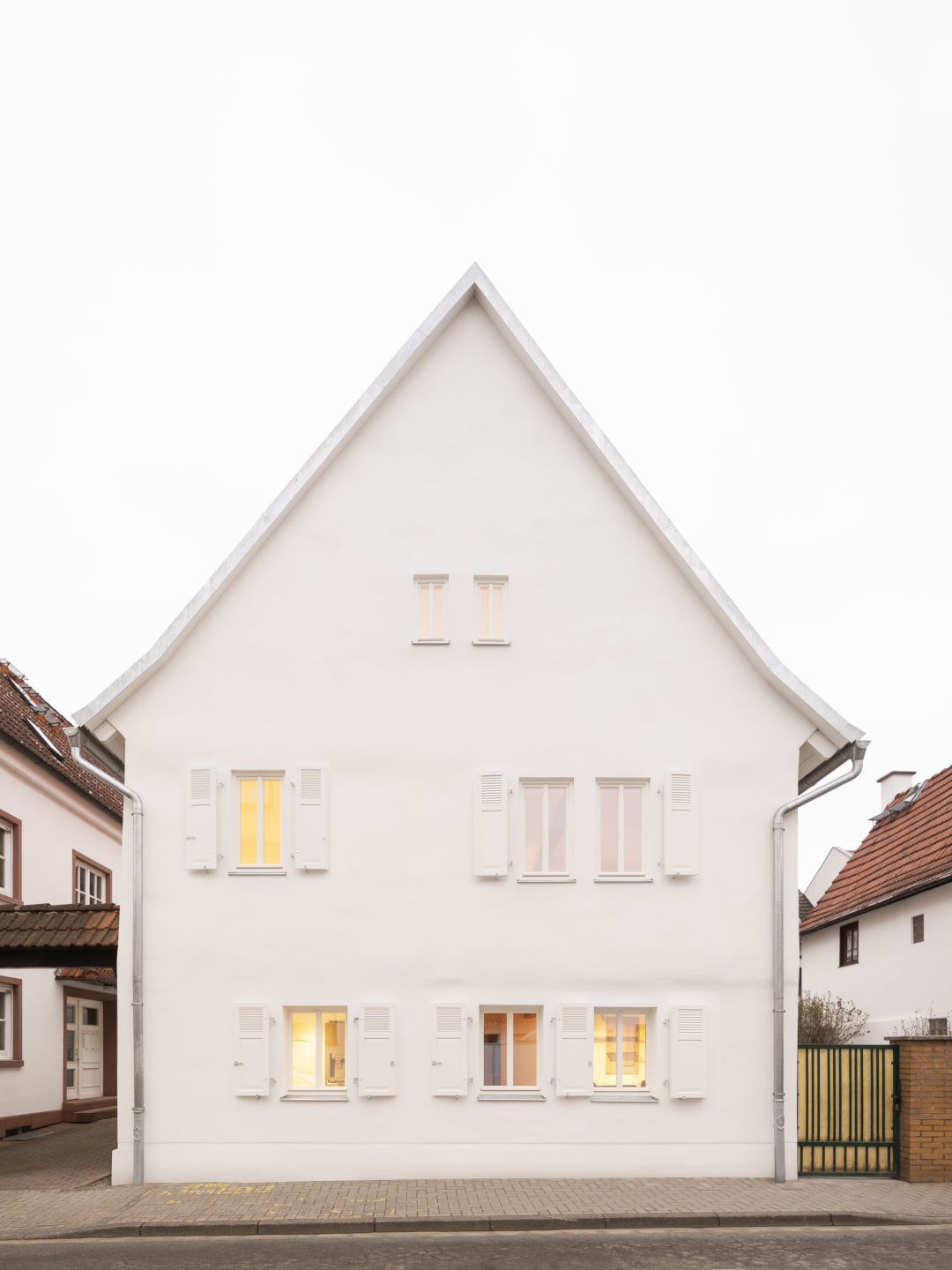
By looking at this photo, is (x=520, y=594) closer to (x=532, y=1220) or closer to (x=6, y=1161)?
(x=532, y=1220)

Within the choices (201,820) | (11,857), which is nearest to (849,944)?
(201,820)

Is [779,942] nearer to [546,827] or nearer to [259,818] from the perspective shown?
[546,827]

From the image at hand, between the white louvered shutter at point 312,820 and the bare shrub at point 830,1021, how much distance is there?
48.6 ft

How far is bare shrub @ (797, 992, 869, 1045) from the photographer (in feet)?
83.0

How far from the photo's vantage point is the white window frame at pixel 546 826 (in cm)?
1491

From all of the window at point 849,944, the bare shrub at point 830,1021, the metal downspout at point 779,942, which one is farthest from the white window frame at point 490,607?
the window at point 849,944

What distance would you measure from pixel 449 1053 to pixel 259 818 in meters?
3.77

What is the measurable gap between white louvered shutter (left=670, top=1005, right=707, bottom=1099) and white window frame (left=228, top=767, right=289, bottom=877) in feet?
17.3

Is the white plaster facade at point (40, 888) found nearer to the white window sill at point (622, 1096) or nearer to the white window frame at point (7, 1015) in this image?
the white window frame at point (7, 1015)

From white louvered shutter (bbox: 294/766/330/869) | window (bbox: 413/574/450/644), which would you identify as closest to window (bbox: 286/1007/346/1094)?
white louvered shutter (bbox: 294/766/330/869)

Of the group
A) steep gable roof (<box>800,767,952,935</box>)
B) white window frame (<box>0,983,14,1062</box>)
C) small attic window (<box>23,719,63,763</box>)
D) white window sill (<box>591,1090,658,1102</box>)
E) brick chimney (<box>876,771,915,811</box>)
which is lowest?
white window frame (<box>0,983,14,1062</box>)

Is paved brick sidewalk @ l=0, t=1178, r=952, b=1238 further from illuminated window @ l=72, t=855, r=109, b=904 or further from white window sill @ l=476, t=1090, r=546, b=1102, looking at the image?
illuminated window @ l=72, t=855, r=109, b=904

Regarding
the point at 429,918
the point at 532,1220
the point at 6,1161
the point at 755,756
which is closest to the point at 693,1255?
the point at 532,1220

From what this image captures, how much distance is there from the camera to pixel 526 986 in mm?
14711
